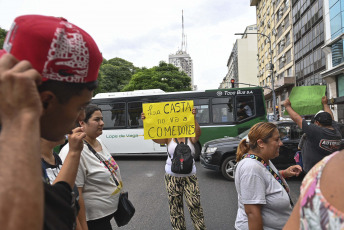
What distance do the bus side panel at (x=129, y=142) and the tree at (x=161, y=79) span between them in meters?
22.3

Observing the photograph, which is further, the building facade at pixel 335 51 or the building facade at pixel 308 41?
the building facade at pixel 308 41

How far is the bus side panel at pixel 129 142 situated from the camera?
11500 mm

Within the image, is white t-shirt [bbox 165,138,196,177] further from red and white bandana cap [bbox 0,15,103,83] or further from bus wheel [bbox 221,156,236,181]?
bus wheel [bbox 221,156,236,181]

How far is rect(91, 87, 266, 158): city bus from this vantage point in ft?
36.4

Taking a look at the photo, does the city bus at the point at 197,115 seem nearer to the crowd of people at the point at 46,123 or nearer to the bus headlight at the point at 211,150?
the bus headlight at the point at 211,150

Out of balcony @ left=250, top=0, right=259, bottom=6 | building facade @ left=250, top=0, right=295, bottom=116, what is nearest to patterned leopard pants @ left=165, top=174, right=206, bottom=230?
building facade @ left=250, top=0, right=295, bottom=116

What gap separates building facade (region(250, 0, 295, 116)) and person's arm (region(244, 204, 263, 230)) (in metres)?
29.8

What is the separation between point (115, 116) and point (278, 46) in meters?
37.7

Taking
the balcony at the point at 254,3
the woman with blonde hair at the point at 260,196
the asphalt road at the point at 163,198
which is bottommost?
the asphalt road at the point at 163,198

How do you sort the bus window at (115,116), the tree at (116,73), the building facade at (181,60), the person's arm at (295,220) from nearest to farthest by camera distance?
the person's arm at (295,220) < the bus window at (115,116) < the tree at (116,73) < the building facade at (181,60)

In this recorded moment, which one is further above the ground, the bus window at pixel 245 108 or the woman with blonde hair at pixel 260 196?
the bus window at pixel 245 108

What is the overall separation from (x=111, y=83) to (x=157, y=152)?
3677 cm

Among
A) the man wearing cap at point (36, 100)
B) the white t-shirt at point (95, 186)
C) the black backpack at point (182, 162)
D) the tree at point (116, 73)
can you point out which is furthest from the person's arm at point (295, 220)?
the tree at point (116, 73)

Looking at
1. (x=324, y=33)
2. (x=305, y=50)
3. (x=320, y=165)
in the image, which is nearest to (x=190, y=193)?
(x=320, y=165)
